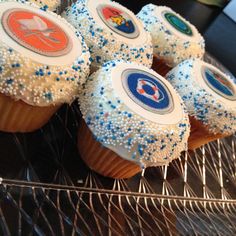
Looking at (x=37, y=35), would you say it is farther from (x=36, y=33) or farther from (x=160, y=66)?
(x=160, y=66)

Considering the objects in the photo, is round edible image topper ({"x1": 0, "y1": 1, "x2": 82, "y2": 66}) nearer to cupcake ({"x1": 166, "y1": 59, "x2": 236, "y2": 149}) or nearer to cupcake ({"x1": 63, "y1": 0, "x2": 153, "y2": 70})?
cupcake ({"x1": 63, "y1": 0, "x2": 153, "y2": 70})

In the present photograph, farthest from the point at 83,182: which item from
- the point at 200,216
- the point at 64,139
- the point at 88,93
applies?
the point at 200,216

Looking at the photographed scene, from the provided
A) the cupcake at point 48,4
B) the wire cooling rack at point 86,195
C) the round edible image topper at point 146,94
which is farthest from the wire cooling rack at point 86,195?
the cupcake at point 48,4

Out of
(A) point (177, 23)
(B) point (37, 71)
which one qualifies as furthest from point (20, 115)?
(A) point (177, 23)

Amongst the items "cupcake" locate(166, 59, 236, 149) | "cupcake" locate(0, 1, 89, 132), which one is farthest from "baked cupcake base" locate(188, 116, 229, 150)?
"cupcake" locate(0, 1, 89, 132)

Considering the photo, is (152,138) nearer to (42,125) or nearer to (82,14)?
(42,125)

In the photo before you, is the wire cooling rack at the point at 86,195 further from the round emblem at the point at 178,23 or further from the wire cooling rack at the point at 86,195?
the round emblem at the point at 178,23
